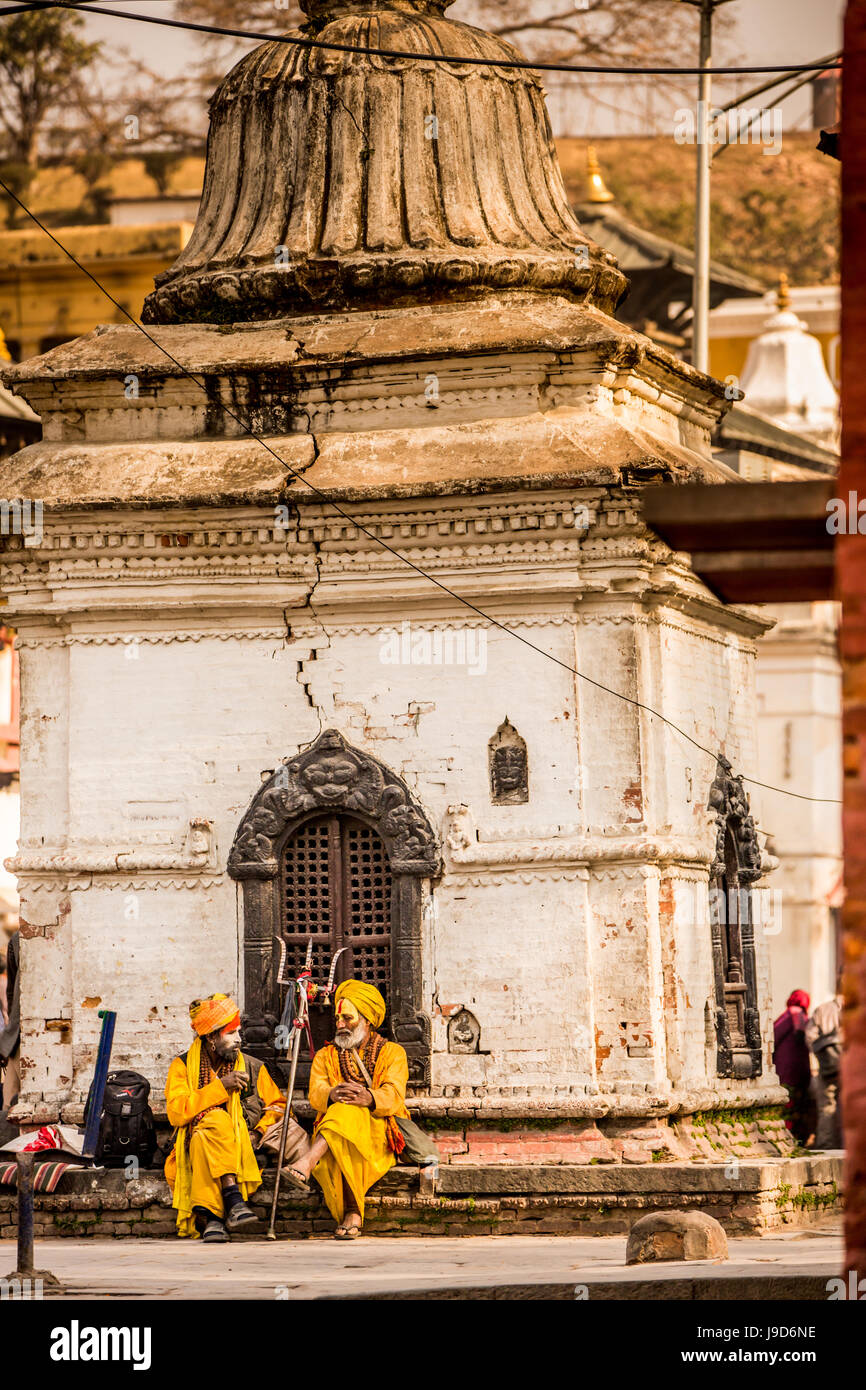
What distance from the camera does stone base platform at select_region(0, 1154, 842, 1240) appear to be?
14.2 m

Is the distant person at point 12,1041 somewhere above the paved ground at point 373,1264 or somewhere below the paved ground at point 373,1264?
above

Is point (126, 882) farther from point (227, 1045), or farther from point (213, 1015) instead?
point (227, 1045)

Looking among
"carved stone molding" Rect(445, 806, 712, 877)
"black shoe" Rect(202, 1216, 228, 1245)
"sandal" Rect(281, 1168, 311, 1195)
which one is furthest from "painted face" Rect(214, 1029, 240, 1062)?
"carved stone molding" Rect(445, 806, 712, 877)

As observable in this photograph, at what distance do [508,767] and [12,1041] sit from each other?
154 inches

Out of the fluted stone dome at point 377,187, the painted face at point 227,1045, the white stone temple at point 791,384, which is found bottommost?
the painted face at point 227,1045

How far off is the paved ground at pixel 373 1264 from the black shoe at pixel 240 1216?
7.3 inches

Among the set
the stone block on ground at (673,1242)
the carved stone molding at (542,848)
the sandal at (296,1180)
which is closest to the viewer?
the stone block on ground at (673,1242)

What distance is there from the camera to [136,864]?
51.0 feet

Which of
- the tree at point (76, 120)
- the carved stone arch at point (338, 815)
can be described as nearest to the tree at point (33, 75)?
the tree at point (76, 120)

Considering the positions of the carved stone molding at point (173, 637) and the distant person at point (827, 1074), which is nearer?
the carved stone molding at point (173, 637)

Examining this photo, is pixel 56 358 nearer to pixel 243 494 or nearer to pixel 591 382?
pixel 243 494

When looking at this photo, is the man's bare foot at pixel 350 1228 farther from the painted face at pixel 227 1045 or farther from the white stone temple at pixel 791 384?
the white stone temple at pixel 791 384

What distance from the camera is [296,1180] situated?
14.3 metres

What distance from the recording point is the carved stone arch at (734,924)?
635 inches
